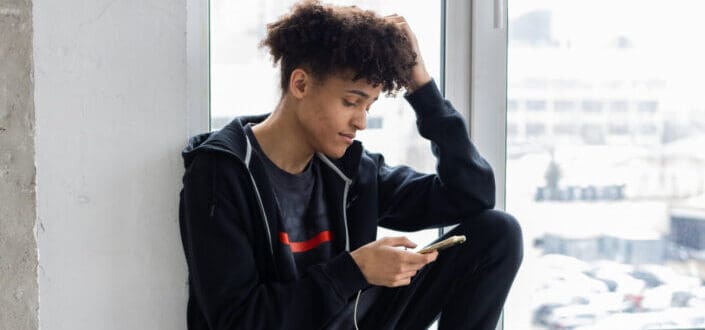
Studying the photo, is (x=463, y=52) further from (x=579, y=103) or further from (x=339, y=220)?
(x=339, y=220)

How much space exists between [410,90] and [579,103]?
0.50 meters

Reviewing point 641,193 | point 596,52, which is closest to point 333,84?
point 596,52

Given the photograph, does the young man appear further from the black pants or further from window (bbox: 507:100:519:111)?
window (bbox: 507:100:519:111)

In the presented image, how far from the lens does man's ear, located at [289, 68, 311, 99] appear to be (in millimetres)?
1670

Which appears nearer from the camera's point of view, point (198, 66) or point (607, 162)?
point (198, 66)

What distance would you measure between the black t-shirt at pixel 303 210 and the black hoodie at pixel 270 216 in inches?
0.9

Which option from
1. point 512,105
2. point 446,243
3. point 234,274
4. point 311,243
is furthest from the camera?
point 512,105

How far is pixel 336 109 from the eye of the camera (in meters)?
1.66

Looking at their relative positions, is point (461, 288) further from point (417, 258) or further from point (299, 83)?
point (299, 83)

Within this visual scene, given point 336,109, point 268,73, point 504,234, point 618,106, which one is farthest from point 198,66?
point 618,106

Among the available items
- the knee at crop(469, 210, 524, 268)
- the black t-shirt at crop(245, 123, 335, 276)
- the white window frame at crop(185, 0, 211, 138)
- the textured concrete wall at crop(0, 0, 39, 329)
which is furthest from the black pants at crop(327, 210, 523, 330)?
the textured concrete wall at crop(0, 0, 39, 329)

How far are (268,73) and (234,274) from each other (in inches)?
21.1

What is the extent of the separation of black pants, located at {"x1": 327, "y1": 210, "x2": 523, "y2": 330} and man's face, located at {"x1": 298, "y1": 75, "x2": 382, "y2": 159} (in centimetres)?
31

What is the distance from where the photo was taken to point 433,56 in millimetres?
2027
